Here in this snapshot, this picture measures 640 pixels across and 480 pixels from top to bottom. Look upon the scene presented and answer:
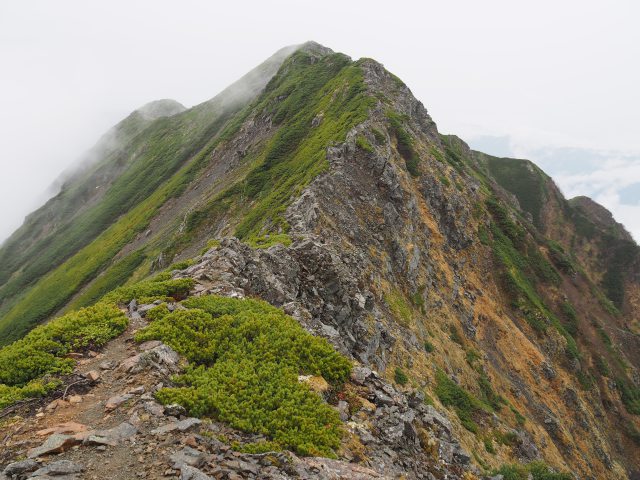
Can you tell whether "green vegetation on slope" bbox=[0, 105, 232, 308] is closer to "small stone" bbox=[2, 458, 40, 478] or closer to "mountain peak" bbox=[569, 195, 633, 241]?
"small stone" bbox=[2, 458, 40, 478]

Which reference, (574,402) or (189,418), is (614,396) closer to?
(574,402)

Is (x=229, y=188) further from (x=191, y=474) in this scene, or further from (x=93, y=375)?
(x=191, y=474)

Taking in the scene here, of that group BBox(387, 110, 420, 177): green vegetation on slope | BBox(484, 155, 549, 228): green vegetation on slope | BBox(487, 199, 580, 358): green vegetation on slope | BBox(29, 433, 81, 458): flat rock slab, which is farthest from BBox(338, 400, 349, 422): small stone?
BBox(484, 155, 549, 228): green vegetation on slope

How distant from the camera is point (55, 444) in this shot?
8.30 metres

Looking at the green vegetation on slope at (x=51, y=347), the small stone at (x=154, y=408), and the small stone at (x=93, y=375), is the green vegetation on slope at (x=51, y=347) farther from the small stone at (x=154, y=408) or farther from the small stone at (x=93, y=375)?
the small stone at (x=154, y=408)

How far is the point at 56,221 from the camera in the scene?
151 m

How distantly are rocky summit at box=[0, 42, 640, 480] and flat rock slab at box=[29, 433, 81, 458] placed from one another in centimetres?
5

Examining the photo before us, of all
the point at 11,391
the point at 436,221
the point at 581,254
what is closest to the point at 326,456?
the point at 11,391

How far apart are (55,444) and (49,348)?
4797 millimetres

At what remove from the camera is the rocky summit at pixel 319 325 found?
388 inches

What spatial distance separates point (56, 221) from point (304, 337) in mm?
169075

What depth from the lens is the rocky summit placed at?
9.84 meters

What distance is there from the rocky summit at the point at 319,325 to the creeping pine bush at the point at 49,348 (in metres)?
0.06

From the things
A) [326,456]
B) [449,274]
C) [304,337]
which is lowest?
[326,456]
